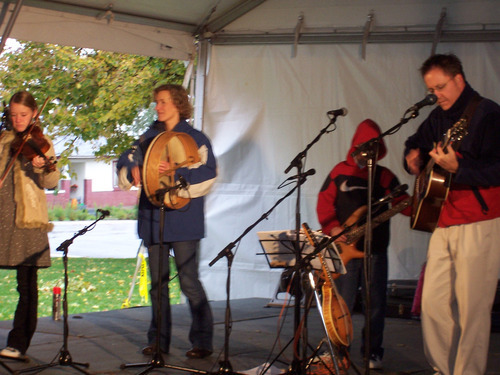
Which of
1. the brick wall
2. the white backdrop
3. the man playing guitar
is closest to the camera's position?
the man playing guitar

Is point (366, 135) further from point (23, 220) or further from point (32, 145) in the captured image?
point (23, 220)

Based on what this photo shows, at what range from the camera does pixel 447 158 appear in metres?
3.29

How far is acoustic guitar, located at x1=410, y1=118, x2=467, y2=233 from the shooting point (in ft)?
11.1

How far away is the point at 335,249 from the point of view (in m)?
3.98

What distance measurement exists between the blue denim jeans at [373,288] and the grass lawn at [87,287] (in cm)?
501

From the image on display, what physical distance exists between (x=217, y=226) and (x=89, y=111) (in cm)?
453

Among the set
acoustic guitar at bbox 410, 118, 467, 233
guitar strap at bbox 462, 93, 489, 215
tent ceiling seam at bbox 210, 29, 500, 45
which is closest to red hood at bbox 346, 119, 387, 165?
acoustic guitar at bbox 410, 118, 467, 233

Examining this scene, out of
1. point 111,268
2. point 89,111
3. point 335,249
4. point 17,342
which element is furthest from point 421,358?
point 111,268

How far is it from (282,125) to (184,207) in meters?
2.95

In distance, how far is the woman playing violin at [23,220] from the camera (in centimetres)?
447

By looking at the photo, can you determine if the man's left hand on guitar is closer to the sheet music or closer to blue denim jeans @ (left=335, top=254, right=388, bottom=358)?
the sheet music

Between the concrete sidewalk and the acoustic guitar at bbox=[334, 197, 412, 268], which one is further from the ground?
the acoustic guitar at bbox=[334, 197, 412, 268]

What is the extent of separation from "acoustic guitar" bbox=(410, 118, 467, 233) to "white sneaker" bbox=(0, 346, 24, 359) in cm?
281

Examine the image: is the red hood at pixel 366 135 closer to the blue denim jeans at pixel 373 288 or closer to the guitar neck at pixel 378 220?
the guitar neck at pixel 378 220
